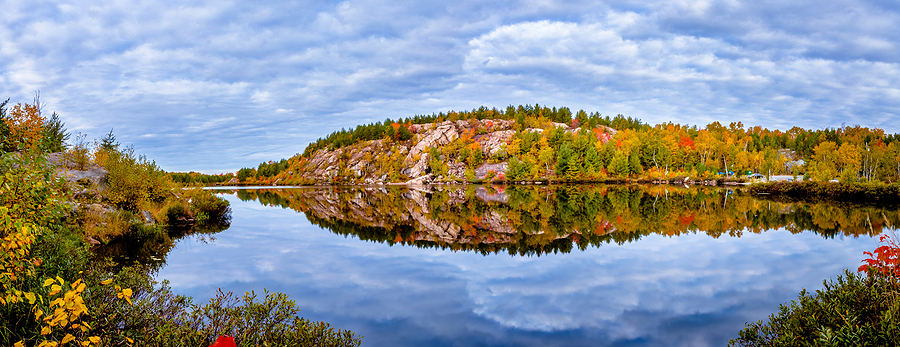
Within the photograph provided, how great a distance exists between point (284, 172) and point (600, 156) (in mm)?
128584

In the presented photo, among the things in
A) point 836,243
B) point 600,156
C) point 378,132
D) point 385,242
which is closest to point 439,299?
point 385,242

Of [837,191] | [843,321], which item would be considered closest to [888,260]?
[843,321]

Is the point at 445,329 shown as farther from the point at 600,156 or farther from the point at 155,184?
the point at 600,156

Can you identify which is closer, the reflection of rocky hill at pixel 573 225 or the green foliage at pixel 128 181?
the reflection of rocky hill at pixel 573 225

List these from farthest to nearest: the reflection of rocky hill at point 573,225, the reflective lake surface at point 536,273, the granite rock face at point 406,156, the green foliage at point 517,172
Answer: the granite rock face at point 406,156
the green foliage at point 517,172
the reflection of rocky hill at point 573,225
the reflective lake surface at point 536,273

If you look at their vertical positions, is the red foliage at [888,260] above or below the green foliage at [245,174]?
below

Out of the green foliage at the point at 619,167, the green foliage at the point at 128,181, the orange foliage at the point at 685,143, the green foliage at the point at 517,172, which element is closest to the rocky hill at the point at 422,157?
the green foliage at the point at 517,172

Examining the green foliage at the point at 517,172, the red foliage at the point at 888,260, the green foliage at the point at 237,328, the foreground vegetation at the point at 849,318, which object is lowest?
the green foliage at the point at 237,328

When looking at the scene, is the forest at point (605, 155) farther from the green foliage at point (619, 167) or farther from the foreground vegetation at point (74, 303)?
the foreground vegetation at point (74, 303)

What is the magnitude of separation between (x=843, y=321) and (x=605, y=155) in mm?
116189

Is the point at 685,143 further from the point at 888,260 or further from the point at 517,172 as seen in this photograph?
the point at 888,260

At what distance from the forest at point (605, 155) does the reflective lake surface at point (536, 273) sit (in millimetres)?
70051

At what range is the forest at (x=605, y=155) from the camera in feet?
323

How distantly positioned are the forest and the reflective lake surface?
230 ft
